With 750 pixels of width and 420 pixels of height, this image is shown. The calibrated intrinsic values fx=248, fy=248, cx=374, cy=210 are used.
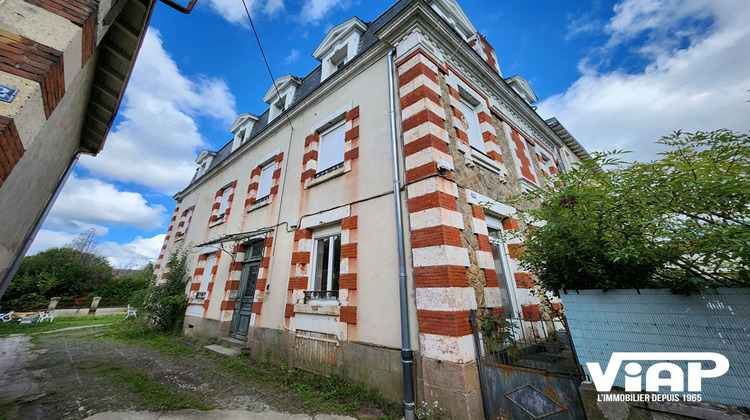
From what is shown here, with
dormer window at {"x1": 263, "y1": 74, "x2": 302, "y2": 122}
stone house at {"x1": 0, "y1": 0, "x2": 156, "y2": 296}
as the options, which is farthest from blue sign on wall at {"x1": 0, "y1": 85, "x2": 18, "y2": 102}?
dormer window at {"x1": 263, "y1": 74, "x2": 302, "y2": 122}

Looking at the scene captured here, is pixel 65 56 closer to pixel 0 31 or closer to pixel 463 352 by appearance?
pixel 0 31

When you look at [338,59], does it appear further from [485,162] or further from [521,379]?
[521,379]

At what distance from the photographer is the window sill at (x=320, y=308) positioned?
466cm

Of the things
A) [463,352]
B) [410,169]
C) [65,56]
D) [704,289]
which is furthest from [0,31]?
[704,289]

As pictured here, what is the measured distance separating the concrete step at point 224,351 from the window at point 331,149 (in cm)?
486

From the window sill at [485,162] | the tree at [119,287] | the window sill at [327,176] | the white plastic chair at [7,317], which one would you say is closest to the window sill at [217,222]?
the window sill at [327,176]

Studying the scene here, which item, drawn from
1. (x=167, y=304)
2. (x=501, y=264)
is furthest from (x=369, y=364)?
(x=167, y=304)

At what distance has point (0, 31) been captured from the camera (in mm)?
2051

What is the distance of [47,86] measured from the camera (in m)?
2.26

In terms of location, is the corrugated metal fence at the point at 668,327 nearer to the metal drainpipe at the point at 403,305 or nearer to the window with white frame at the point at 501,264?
the metal drainpipe at the point at 403,305

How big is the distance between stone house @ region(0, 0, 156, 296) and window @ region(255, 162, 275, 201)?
12.0 ft

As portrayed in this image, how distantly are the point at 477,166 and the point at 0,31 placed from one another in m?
6.25

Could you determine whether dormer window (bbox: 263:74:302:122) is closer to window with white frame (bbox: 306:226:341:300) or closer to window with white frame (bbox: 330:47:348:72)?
window with white frame (bbox: 330:47:348:72)

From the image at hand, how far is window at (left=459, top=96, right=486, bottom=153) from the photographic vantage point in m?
6.07
